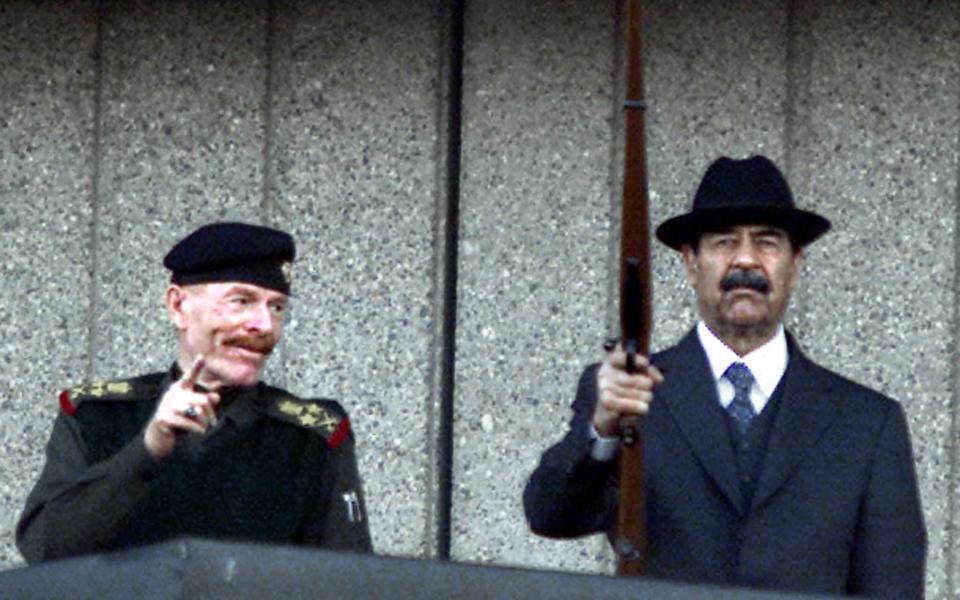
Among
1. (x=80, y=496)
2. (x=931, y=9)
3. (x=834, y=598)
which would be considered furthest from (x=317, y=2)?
(x=834, y=598)

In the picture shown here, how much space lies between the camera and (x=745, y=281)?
488cm

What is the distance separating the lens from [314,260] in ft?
19.8

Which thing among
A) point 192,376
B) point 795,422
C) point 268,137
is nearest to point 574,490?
point 795,422

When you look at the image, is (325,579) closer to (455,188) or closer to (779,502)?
(779,502)

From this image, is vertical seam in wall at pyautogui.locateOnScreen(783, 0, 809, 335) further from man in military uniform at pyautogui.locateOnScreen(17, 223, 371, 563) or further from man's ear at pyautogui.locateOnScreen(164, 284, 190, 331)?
man's ear at pyautogui.locateOnScreen(164, 284, 190, 331)

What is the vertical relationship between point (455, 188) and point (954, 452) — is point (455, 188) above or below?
above

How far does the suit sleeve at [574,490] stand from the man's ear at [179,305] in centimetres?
61

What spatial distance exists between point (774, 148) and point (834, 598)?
118 inches

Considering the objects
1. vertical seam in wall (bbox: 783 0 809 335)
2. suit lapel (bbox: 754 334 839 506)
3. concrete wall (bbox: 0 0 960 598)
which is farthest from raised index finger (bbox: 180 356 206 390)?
vertical seam in wall (bbox: 783 0 809 335)

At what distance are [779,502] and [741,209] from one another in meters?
0.49

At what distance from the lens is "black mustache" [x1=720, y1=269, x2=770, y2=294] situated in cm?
488

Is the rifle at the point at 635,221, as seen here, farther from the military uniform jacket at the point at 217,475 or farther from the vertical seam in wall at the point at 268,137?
the vertical seam in wall at the point at 268,137

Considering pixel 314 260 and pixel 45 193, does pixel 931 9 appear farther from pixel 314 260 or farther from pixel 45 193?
pixel 45 193

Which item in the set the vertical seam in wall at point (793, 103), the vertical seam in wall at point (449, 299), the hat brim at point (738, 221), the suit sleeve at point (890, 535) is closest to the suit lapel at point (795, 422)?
the suit sleeve at point (890, 535)
